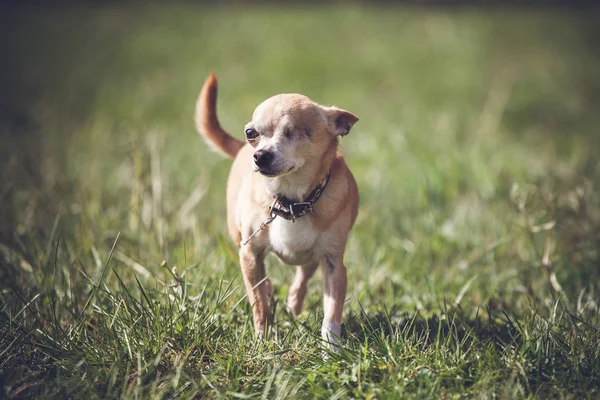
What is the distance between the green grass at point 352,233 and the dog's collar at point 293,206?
0.38 metres

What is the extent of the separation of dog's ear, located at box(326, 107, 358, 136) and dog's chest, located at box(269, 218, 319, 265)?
0.42 metres

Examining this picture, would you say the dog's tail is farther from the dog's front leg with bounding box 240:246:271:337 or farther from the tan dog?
the dog's front leg with bounding box 240:246:271:337

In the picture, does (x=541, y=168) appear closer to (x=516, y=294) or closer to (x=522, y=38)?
(x=516, y=294)

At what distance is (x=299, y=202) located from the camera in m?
2.74

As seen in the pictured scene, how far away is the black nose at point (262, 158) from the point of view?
253cm

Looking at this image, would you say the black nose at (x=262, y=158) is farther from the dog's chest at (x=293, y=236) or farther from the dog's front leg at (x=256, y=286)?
the dog's front leg at (x=256, y=286)

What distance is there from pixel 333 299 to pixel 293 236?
1.03 ft

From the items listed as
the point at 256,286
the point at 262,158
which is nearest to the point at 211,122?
the point at 262,158

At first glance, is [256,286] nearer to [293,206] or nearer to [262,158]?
[293,206]

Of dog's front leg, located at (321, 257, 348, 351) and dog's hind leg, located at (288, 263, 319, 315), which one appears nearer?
dog's front leg, located at (321, 257, 348, 351)

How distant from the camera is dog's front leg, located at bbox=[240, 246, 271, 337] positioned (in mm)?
2770

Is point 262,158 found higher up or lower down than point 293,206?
higher up

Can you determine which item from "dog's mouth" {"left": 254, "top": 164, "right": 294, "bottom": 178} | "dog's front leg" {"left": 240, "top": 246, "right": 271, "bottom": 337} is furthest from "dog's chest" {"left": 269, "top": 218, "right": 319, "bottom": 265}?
"dog's mouth" {"left": 254, "top": 164, "right": 294, "bottom": 178}

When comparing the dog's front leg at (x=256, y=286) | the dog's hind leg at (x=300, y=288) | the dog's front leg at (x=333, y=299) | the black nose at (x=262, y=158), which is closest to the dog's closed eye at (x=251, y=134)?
the black nose at (x=262, y=158)
